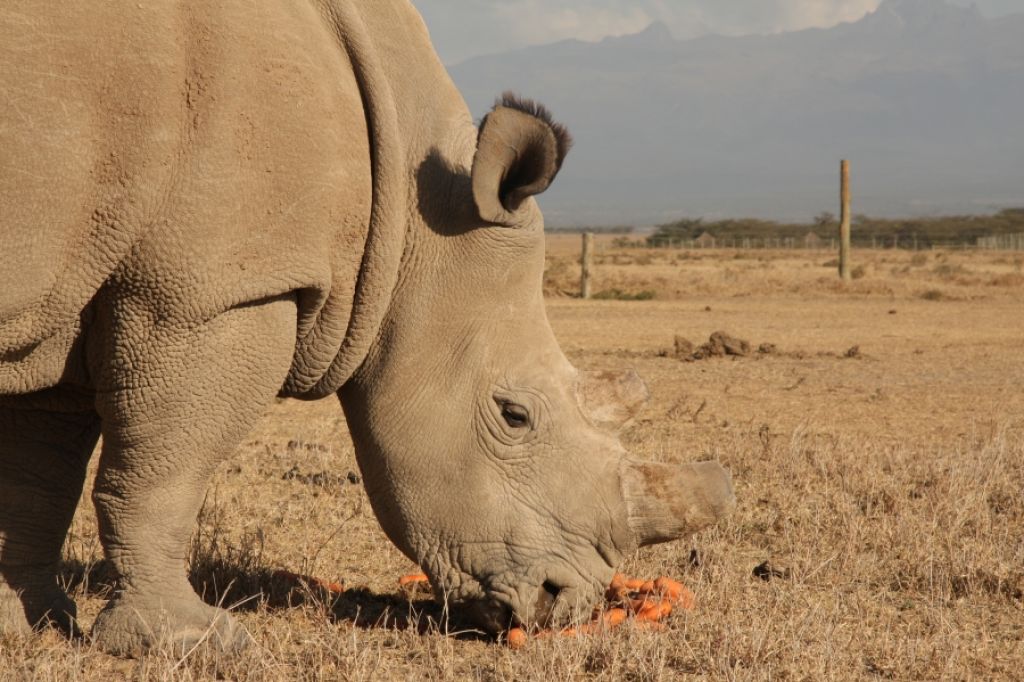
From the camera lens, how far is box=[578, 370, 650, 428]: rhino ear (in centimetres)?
421

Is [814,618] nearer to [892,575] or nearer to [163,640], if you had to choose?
[892,575]

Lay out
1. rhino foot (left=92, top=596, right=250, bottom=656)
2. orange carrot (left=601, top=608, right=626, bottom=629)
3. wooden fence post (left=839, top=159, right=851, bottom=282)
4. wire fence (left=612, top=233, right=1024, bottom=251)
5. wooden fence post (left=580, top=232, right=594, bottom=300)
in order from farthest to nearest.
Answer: wire fence (left=612, top=233, right=1024, bottom=251) < wooden fence post (left=839, top=159, right=851, bottom=282) < wooden fence post (left=580, top=232, right=594, bottom=300) < orange carrot (left=601, top=608, right=626, bottom=629) < rhino foot (left=92, top=596, right=250, bottom=656)

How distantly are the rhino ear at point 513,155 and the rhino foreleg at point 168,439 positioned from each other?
702 millimetres

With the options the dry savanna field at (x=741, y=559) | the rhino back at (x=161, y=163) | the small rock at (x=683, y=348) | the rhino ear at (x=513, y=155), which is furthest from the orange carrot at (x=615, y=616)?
the small rock at (x=683, y=348)

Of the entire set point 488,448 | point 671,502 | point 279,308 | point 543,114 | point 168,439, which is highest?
point 543,114

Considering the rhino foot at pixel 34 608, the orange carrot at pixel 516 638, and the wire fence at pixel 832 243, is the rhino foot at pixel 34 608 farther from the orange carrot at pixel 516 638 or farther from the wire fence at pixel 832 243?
the wire fence at pixel 832 243

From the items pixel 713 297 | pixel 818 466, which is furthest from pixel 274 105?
pixel 713 297

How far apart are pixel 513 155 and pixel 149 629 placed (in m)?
1.75

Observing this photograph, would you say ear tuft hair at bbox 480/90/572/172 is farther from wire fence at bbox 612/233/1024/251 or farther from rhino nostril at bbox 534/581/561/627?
wire fence at bbox 612/233/1024/251

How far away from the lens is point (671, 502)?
13.4ft

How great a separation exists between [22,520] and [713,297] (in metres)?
19.4

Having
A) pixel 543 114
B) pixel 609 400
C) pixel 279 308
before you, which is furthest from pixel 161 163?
pixel 609 400

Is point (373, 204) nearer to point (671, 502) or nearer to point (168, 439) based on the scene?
point (168, 439)

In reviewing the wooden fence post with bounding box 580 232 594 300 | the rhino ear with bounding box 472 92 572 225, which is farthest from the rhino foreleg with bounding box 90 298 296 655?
the wooden fence post with bounding box 580 232 594 300
